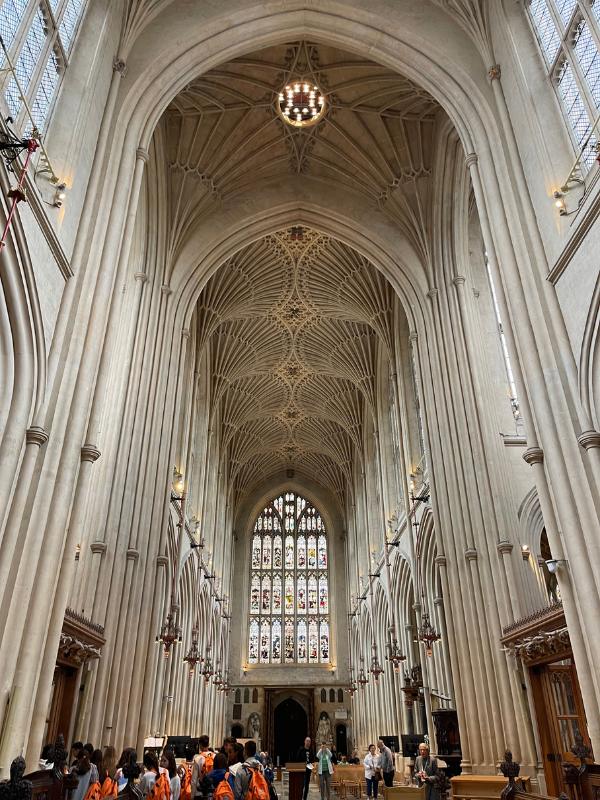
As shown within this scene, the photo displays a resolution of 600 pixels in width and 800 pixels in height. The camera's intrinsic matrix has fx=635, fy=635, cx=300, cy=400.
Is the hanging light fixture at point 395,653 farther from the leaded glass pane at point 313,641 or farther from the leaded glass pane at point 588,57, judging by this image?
the leaded glass pane at point 588,57

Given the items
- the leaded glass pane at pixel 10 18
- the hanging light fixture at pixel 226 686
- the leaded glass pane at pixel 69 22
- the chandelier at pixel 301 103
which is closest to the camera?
the leaded glass pane at pixel 10 18

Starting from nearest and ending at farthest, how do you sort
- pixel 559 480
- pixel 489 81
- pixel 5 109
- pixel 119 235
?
1. pixel 5 109
2. pixel 559 480
3. pixel 119 235
4. pixel 489 81

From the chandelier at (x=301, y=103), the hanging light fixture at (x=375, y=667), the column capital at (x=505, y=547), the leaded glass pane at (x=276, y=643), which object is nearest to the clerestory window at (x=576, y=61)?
the chandelier at (x=301, y=103)

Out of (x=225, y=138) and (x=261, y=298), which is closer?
(x=225, y=138)

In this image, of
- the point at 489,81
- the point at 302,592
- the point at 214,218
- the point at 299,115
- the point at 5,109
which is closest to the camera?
the point at 5,109

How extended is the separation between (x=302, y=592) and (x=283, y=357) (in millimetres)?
16029

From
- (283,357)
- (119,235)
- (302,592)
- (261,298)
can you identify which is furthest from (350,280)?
(302,592)

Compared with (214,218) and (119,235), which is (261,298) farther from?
(119,235)

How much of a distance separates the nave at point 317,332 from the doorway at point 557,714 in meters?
0.05

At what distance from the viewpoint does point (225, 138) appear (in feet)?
59.4

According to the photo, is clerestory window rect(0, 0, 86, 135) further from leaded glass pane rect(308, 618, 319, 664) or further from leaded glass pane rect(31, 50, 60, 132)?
leaded glass pane rect(308, 618, 319, 664)

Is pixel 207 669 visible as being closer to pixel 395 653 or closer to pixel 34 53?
pixel 395 653

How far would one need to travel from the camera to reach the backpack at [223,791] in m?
5.16

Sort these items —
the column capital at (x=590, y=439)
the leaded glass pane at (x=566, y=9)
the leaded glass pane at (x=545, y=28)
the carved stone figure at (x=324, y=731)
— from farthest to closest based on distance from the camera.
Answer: the carved stone figure at (x=324, y=731)
the leaded glass pane at (x=545, y=28)
the leaded glass pane at (x=566, y=9)
the column capital at (x=590, y=439)
